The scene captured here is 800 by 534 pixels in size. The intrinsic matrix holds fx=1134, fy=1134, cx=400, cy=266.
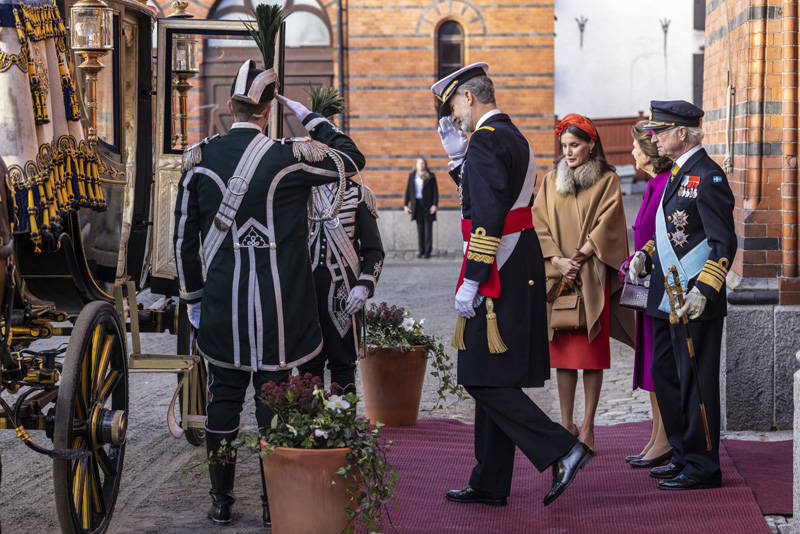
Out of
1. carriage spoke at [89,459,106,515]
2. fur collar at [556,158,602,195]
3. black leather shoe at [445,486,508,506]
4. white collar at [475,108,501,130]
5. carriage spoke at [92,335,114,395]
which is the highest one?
white collar at [475,108,501,130]

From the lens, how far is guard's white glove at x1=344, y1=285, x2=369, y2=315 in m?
5.68

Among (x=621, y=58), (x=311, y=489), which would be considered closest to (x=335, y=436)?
(x=311, y=489)

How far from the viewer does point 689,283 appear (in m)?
5.21

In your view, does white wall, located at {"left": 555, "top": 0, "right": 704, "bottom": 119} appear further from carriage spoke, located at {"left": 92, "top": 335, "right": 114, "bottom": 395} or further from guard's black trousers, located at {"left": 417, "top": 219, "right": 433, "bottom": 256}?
carriage spoke, located at {"left": 92, "top": 335, "right": 114, "bottom": 395}

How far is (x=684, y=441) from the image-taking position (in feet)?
17.2

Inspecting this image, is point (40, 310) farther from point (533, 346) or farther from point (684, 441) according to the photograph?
point (684, 441)

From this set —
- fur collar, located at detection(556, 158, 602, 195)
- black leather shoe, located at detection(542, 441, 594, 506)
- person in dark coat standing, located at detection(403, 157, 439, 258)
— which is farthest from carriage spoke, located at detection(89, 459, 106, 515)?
person in dark coat standing, located at detection(403, 157, 439, 258)

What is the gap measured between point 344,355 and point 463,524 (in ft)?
4.46

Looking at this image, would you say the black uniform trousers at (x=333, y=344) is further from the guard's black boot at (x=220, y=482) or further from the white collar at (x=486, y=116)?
the white collar at (x=486, y=116)

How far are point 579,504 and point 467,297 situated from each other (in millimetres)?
1104

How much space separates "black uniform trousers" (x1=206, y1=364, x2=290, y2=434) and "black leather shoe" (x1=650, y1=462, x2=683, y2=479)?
1911 millimetres

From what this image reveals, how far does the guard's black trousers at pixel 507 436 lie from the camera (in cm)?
482

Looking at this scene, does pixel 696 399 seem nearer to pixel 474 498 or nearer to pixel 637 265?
pixel 637 265

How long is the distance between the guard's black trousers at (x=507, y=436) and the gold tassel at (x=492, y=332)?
0.19 m
